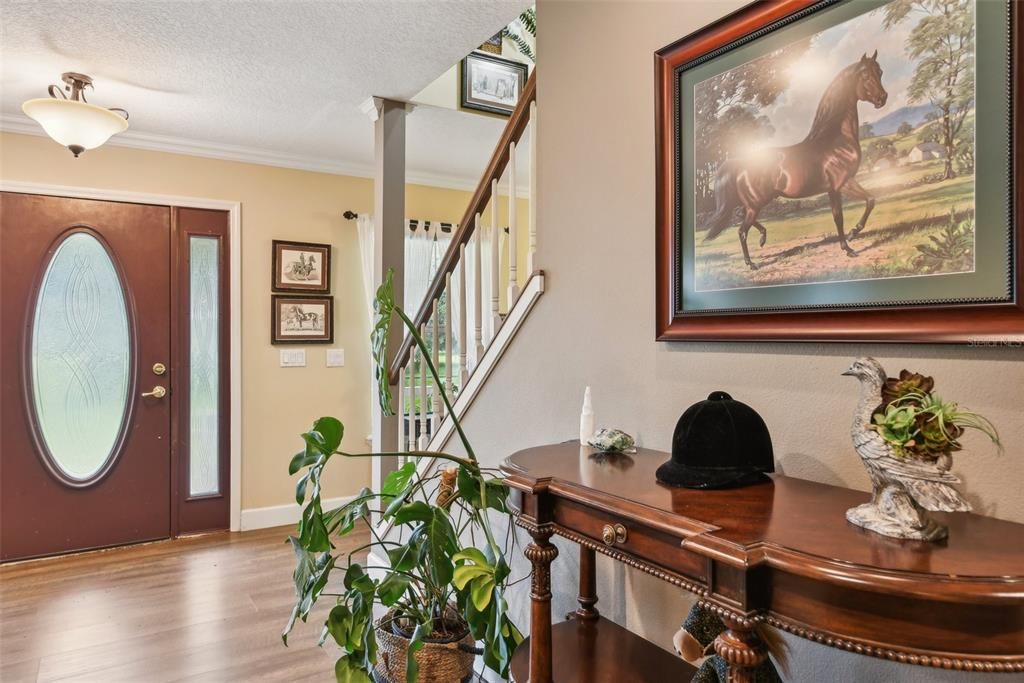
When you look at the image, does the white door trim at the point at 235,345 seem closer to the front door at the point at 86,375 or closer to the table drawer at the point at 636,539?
the front door at the point at 86,375

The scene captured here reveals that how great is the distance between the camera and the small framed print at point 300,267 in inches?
162

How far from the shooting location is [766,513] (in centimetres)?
100

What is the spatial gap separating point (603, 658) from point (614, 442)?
0.51 metres

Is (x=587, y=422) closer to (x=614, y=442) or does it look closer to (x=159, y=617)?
(x=614, y=442)

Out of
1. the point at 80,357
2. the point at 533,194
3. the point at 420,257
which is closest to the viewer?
the point at 533,194

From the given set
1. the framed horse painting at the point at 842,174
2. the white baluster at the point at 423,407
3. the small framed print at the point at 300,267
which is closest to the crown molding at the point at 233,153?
the small framed print at the point at 300,267

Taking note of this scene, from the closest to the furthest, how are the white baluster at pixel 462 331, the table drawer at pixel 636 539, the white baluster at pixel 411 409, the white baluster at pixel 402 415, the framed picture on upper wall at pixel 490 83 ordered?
the table drawer at pixel 636 539
the white baluster at pixel 462 331
the white baluster at pixel 411 409
the white baluster at pixel 402 415
the framed picture on upper wall at pixel 490 83

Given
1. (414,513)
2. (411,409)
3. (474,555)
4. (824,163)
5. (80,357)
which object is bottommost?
(474,555)

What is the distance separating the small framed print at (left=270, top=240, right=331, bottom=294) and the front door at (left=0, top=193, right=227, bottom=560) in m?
0.55

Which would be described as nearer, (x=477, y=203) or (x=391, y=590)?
(x=391, y=590)

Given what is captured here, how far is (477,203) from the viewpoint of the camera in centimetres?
241

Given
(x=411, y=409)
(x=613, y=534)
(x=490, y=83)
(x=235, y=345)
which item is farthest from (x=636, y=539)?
(x=235, y=345)

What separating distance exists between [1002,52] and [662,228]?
723mm

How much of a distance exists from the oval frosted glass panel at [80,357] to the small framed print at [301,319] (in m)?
0.86
